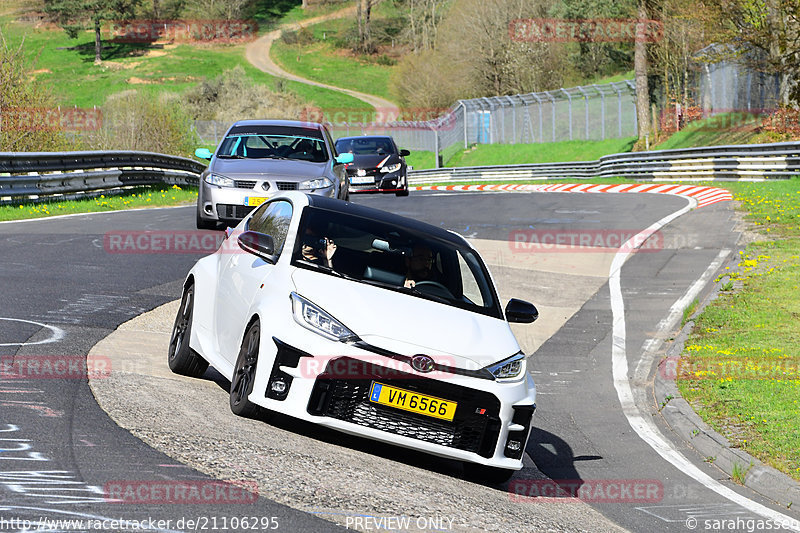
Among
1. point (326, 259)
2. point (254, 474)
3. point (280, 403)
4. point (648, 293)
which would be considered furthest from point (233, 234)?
point (648, 293)

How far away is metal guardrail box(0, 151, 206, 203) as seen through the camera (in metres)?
22.1

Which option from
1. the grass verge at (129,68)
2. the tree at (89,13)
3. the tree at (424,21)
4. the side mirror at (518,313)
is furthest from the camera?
the tree at (89,13)

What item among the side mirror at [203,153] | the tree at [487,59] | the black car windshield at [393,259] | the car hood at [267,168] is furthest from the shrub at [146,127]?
the tree at [487,59]

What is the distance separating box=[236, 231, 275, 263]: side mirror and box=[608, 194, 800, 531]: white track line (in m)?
3.48

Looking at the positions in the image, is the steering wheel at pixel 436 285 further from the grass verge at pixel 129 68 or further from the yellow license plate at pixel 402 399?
the grass verge at pixel 129 68

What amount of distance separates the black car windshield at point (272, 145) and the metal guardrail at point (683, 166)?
1799 centimetres

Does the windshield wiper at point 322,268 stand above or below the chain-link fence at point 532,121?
above

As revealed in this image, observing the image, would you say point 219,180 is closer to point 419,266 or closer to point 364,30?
point 419,266

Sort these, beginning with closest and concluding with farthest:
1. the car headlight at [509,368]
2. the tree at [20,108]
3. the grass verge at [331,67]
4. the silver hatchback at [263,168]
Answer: the car headlight at [509,368] < the silver hatchback at [263,168] < the tree at [20,108] < the grass verge at [331,67]

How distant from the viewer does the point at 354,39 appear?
132 m

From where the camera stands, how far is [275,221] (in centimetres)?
816

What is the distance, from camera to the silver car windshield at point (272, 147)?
16.9m

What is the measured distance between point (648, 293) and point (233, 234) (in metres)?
8.28

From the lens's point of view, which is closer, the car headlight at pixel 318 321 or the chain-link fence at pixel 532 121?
the car headlight at pixel 318 321
